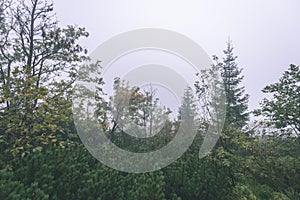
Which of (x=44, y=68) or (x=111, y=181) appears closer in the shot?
(x=111, y=181)

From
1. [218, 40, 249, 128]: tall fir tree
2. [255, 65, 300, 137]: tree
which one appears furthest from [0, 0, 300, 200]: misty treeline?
[218, 40, 249, 128]: tall fir tree

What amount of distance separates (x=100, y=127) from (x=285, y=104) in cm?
589

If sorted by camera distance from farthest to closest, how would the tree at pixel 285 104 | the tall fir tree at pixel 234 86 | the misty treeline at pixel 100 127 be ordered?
the tall fir tree at pixel 234 86
the tree at pixel 285 104
the misty treeline at pixel 100 127

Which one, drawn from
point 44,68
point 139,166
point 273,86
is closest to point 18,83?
point 139,166

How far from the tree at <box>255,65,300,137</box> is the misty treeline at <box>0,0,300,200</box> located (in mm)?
24

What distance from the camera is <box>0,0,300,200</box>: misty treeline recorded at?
10.1 feet

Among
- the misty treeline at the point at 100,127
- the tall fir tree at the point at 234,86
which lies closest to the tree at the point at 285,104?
A: the misty treeline at the point at 100,127

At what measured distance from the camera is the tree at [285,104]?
18.1 feet

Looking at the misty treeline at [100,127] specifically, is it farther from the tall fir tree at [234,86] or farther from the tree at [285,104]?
the tall fir tree at [234,86]

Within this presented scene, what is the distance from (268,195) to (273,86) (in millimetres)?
3120

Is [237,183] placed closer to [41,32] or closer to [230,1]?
[41,32]

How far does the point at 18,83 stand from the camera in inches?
141

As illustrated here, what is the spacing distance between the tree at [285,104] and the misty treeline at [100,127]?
0.02 meters

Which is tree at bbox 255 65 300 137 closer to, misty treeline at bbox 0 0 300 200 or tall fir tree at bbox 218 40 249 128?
misty treeline at bbox 0 0 300 200
